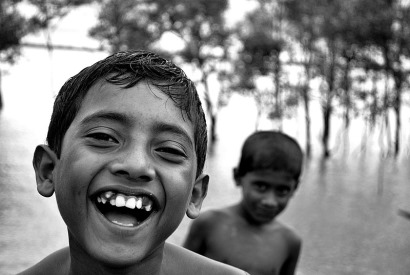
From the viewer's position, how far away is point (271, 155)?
334cm

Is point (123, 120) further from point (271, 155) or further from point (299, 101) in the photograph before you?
point (299, 101)

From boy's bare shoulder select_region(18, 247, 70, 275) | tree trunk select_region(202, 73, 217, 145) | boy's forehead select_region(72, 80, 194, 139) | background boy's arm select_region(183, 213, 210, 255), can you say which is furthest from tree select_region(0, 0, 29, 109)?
boy's forehead select_region(72, 80, 194, 139)

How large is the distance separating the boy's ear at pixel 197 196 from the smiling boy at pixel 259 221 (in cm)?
151

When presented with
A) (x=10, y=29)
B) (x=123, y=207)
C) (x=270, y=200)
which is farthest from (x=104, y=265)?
(x=10, y=29)

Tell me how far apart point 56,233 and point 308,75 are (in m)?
12.6

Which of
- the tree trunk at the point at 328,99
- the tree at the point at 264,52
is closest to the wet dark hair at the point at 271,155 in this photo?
the tree trunk at the point at 328,99

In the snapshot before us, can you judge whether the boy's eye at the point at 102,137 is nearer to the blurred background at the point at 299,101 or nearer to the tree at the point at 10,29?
the blurred background at the point at 299,101

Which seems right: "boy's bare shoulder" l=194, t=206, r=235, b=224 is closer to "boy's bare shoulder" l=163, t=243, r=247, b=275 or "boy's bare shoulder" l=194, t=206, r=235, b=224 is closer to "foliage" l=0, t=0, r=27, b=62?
"boy's bare shoulder" l=163, t=243, r=247, b=275

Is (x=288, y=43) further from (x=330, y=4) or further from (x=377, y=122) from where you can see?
(x=377, y=122)

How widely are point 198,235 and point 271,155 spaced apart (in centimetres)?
53

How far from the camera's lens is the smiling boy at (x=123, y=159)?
1.41 meters

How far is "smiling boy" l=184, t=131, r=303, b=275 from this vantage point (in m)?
3.30

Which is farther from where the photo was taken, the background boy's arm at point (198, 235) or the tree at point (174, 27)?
the tree at point (174, 27)

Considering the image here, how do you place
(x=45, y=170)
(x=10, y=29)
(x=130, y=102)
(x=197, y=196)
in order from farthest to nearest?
1. (x=10, y=29)
2. (x=197, y=196)
3. (x=45, y=170)
4. (x=130, y=102)
